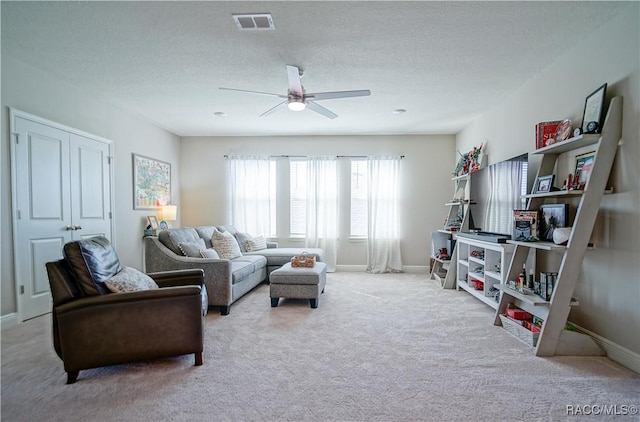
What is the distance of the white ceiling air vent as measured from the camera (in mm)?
2268

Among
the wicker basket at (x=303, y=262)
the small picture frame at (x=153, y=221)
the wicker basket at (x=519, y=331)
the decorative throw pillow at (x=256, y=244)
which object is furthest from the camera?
the decorative throw pillow at (x=256, y=244)

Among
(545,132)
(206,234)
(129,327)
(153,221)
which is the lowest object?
(129,327)

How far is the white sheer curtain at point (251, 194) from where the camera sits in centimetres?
589

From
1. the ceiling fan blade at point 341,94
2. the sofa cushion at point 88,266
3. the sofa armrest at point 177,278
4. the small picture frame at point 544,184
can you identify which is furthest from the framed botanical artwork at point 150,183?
the small picture frame at point 544,184

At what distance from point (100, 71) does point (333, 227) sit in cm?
410

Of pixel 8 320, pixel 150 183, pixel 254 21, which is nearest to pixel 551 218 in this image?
pixel 254 21

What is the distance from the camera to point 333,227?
582 cm

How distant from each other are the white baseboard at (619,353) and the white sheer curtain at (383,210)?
134 inches

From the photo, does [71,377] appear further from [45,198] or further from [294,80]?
[294,80]

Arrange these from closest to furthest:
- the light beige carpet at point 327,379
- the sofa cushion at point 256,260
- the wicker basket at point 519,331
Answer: the light beige carpet at point 327,379
the wicker basket at point 519,331
the sofa cushion at point 256,260

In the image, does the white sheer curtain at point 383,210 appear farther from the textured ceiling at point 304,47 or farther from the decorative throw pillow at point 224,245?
the decorative throw pillow at point 224,245

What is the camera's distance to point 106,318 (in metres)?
2.00

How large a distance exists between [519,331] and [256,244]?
12.8ft

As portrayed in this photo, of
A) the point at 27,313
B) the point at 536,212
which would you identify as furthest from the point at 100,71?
the point at 536,212
